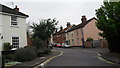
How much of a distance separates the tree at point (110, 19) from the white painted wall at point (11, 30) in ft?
33.8

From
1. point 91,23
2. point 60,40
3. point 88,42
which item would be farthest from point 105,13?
point 60,40

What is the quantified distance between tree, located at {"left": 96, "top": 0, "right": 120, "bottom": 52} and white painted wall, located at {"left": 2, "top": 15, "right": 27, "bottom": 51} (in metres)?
10.3

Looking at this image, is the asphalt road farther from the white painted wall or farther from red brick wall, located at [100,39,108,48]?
red brick wall, located at [100,39,108,48]

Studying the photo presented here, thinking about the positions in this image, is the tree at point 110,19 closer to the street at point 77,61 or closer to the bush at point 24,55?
the street at point 77,61

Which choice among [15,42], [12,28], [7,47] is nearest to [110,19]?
[7,47]

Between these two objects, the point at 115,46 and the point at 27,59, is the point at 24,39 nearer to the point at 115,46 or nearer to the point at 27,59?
the point at 27,59

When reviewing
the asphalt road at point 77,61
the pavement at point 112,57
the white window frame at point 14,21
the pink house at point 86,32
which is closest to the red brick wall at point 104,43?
the pink house at point 86,32

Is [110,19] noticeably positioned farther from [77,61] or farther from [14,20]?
[14,20]

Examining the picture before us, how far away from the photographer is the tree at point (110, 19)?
14695 mm

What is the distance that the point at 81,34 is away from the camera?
45750 millimetres

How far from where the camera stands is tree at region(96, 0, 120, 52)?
48.2 ft

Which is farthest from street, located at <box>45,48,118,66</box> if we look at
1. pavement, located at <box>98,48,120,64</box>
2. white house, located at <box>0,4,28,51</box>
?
white house, located at <box>0,4,28,51</box>

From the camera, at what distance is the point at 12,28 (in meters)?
20.4

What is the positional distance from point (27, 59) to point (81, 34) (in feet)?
105
